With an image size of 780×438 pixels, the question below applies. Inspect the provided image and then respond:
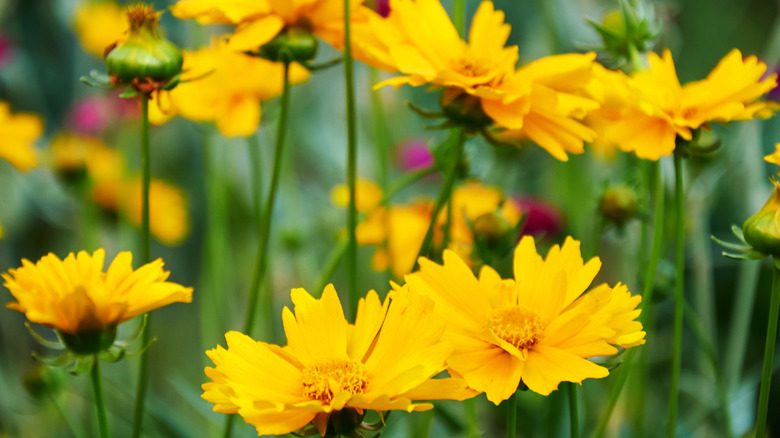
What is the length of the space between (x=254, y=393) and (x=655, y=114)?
17 cm

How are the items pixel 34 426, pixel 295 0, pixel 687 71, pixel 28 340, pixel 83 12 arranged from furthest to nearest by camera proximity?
1. pixel 687 71
2. pixel 28 340
3. pixel 83 12
4. pixel 34 426
5. pixel 295 0

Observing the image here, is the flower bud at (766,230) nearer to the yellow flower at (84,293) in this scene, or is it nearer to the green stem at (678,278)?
the green stem at (678,278)

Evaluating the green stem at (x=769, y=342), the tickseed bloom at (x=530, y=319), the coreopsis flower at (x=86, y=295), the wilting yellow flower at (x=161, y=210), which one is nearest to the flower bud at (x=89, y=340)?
the coreopsis flower at (x=86, y=295)

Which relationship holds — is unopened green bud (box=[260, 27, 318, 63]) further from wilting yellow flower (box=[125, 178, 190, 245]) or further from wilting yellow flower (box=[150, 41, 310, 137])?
wilting yellow flower (box=[125, 178, 190, 245])

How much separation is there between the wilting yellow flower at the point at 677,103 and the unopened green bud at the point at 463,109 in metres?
0.05

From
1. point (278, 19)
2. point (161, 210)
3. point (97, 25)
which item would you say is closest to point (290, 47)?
point (278, 19)

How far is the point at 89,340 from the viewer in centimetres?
27

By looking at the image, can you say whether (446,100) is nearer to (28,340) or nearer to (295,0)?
(295,0)

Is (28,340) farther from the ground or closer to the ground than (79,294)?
closer to the ground

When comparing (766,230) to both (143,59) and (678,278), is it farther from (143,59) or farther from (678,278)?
(143,59)

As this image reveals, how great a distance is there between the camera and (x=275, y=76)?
19.4 inches

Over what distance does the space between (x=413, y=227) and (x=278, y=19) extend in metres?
0.19

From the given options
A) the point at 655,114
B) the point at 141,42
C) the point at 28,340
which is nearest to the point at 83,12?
the point at 28,340

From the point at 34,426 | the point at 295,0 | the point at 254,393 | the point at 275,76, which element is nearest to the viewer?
the point at 254,393
